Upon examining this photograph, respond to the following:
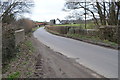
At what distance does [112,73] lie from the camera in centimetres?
624

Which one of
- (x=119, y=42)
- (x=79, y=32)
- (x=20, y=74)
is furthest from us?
(x=79, y=32)

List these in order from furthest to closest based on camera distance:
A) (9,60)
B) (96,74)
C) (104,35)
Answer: (104,35)
(9,60)
(96,74)

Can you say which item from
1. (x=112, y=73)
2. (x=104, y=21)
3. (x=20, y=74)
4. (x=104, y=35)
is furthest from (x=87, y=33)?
(x=20, y=74)

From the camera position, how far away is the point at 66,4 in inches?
1098

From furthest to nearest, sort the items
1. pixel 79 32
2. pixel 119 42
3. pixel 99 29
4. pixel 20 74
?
pixel 79 32 → pixel 99 29 → pixel 119 42 → pixel 20 74

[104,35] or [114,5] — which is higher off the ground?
[114,5]

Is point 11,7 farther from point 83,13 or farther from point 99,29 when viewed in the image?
point 99,29

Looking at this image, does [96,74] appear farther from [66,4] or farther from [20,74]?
[66,4]

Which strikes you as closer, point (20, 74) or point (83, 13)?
point (20, 74)

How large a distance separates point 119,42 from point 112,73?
32.8 feet

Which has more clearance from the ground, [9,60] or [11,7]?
[11,7]

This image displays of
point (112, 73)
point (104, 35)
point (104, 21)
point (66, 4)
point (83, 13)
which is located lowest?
point (112, 73)

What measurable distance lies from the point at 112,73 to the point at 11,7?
970 inches

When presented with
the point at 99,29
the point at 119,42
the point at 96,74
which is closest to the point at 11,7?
the point at 99,29
